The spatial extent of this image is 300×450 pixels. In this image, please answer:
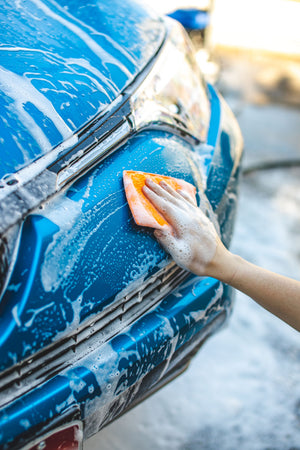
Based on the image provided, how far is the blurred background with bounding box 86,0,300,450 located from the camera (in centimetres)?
187

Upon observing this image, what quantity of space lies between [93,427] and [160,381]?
0.33 m

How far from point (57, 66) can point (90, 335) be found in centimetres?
85

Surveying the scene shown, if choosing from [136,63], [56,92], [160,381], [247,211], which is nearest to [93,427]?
[160,381]

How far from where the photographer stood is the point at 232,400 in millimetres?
2047

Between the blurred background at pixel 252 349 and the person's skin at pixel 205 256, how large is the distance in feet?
2.47

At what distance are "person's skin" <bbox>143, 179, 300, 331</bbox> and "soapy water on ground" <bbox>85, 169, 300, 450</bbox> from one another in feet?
2.43

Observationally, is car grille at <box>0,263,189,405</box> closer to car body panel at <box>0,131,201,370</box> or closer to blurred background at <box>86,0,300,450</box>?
car body panel at <box>0,131,201,370</box>

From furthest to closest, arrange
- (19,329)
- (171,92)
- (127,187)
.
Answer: (171,92)
(127,187)
(19,329)

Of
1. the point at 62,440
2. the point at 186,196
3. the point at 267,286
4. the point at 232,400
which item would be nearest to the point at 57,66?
the point at 186,196

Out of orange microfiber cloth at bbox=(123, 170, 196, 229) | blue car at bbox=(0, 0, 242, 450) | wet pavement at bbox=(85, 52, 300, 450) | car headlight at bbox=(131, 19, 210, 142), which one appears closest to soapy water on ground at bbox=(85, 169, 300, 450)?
wet pavement at bbox=(85, 52, 300, 450)

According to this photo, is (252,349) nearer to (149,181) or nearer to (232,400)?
(232,400)

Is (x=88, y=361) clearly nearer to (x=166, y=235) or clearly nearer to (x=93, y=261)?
(x=93, y=261)

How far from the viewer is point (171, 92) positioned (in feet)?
5.81

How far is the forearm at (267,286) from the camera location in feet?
4.67
